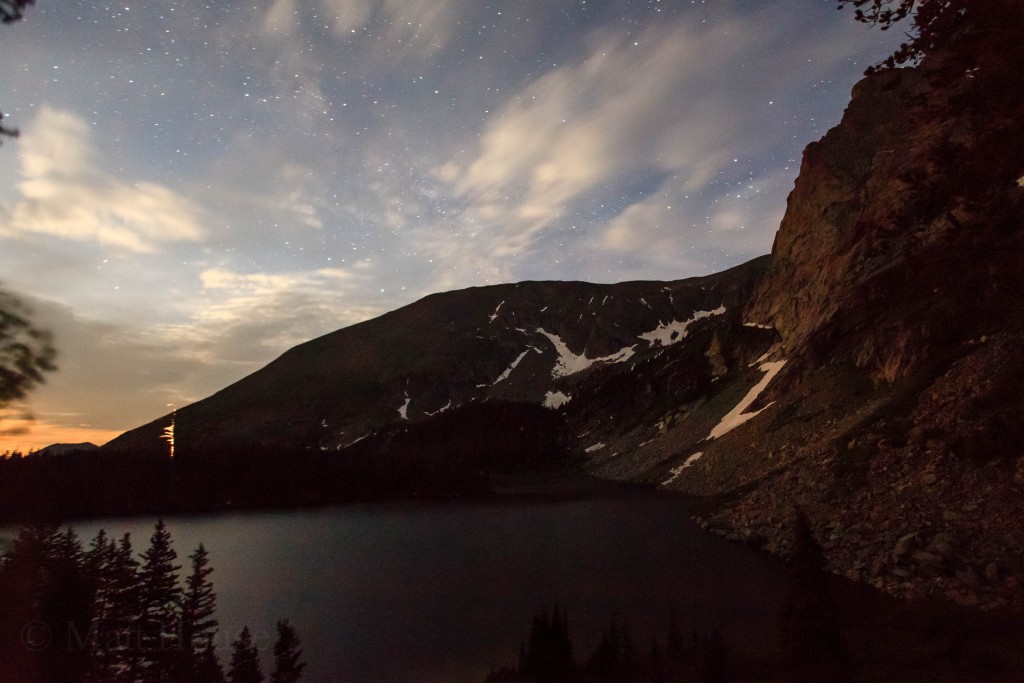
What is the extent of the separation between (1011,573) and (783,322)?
8770 cm

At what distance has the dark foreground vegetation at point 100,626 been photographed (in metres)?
13.3

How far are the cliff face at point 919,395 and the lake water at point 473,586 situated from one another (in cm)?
660

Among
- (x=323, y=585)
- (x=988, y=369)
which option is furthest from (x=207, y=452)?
(x=988, y=369)

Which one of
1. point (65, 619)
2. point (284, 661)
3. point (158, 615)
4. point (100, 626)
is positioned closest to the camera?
point (65, 619)

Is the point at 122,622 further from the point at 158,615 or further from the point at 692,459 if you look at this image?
the point at 692,459

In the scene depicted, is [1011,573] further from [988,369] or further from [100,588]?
[100,588]

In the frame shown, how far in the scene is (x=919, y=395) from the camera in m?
41.8

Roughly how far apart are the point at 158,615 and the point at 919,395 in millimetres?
51781

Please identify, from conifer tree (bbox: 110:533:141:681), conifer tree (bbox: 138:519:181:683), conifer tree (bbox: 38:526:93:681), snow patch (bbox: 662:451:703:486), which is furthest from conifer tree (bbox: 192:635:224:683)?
snow patch (bbox: 662:451:703:486)

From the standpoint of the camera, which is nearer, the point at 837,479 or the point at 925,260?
the point at 925,260

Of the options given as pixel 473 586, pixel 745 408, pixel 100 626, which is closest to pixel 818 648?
pixel 100 626

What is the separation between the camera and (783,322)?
103 metres

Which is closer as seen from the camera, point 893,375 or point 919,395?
point 919,395

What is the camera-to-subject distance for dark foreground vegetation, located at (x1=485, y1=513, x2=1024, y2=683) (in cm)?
1395
